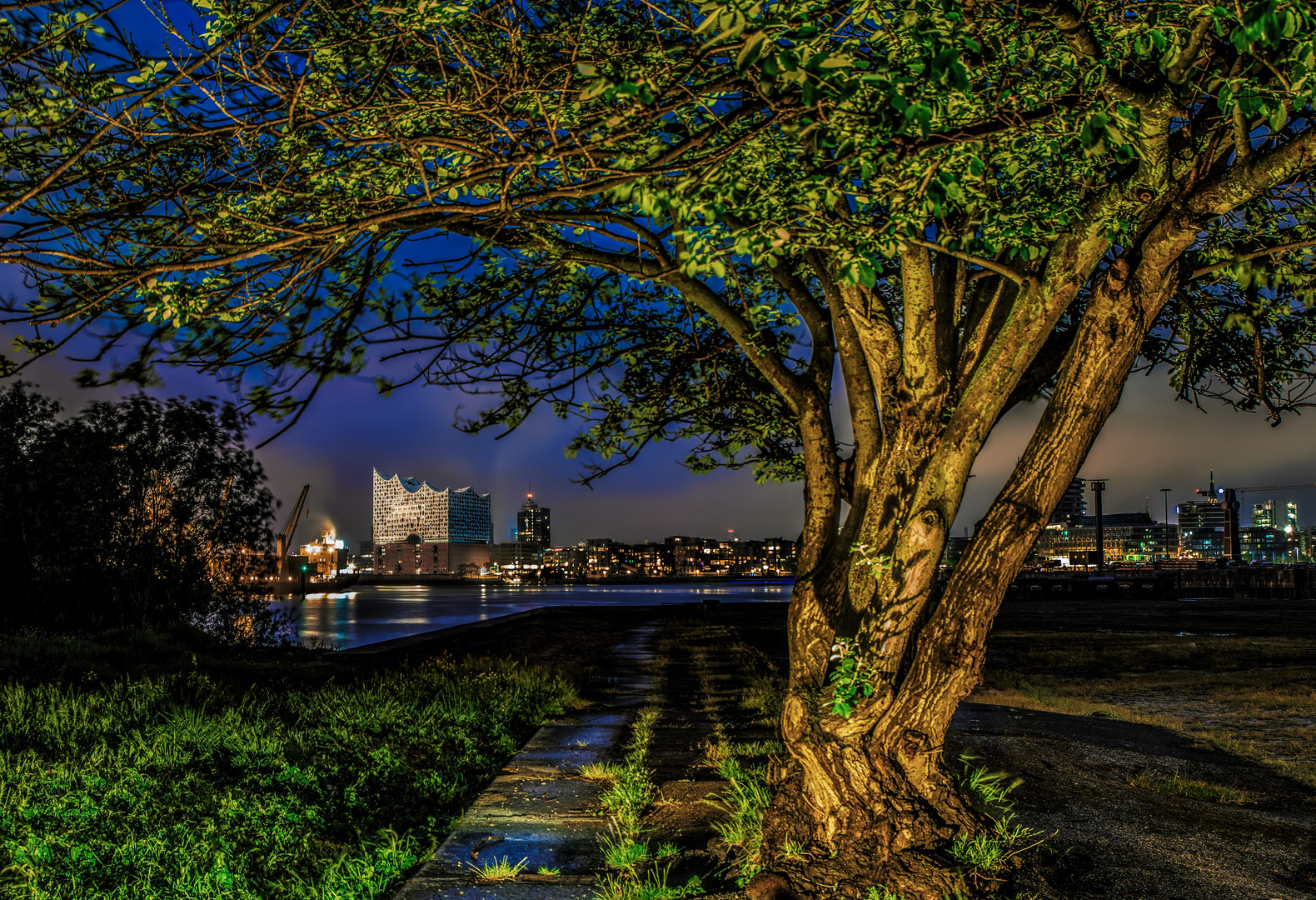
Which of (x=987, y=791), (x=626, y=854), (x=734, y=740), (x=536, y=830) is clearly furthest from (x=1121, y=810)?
(x=536, y=830)

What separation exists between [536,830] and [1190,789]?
17.5 feet

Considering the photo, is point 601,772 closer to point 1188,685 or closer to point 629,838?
point 629,838

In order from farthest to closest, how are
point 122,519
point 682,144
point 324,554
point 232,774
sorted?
point 324,554
point 122,519
point 232,774
point 682,144

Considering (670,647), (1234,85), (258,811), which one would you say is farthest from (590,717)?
(670,647)

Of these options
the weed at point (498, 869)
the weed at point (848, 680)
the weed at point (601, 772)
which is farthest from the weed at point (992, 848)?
the weed at point (601, 772)

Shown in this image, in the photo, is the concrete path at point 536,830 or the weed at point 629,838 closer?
the weed at point 629,838

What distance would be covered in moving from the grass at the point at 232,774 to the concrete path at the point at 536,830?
31cm

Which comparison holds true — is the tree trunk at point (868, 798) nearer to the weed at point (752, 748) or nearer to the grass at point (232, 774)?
the weed at point (752, 748)

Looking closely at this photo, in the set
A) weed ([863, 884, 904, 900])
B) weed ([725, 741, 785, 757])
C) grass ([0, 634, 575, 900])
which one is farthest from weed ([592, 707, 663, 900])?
grass ([0, 634, 575, 900])

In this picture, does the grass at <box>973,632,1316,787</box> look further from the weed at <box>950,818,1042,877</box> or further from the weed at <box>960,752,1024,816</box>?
the weed at <box>950,818,1042,877</box>

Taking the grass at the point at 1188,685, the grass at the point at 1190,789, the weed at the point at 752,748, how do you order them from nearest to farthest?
the grass at the point at 1190,789, the weed at the point at 752,748, the grass at the point at 1188,685

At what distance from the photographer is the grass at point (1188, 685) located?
9703 mm

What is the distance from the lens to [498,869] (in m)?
4.65

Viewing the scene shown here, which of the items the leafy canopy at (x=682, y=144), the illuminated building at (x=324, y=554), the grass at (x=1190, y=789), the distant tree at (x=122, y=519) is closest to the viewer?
the leafy canopy at (x=682, y=144)
